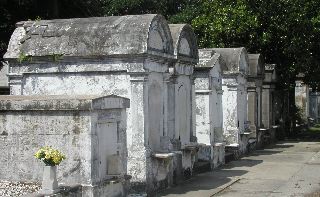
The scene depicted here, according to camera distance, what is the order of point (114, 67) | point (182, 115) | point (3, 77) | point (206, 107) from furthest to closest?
point (3, 77) → point (206, 107) → point (182, 115) → point (114, 67)

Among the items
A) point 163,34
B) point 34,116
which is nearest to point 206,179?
point 163,34

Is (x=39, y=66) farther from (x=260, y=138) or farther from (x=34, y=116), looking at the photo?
(x=260, y=138)

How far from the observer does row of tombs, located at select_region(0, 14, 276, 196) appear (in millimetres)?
9672

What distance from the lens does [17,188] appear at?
9.64 meters

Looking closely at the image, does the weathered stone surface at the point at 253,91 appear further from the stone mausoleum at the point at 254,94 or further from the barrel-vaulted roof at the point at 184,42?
the barrel-vaulted roof at the point at 184,42

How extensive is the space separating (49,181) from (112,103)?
6.56 feet

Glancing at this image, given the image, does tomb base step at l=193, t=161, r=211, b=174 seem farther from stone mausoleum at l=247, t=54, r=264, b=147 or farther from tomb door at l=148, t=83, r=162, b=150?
stone mausoleum at l=247, t=54, r=264, b=147

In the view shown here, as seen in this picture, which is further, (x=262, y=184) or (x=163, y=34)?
(x=262, y=184)

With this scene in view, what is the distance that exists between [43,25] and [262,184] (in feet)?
21.9

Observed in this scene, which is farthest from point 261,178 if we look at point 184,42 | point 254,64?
point 254,64

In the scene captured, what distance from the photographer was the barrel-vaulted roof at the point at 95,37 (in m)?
11.9

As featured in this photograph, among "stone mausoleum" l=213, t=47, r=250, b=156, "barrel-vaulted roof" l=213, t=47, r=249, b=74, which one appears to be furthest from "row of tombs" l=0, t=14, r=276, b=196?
"barrel-vaulted roof" l=213, t=47, r=249, b=74

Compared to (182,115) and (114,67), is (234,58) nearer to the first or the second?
(182,115)

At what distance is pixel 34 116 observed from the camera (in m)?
9.84
